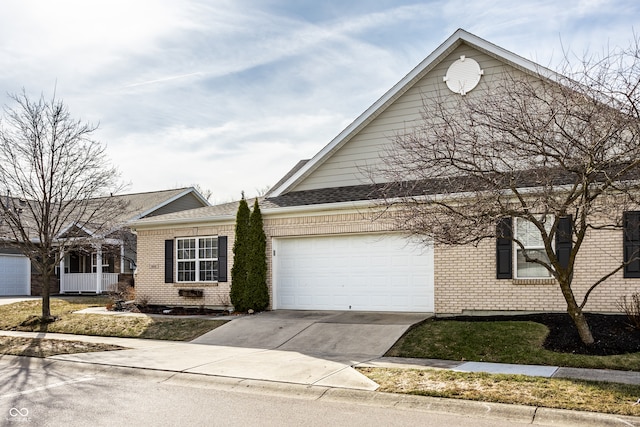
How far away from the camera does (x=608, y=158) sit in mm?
9523

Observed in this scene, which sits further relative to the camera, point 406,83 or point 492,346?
point 406,83

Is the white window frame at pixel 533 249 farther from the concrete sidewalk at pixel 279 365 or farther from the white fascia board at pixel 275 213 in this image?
the concrete sidewalk at pixel 279 365

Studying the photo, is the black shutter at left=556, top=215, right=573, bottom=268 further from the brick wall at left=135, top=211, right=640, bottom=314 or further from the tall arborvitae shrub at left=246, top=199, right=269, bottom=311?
the tall arborvitae shrub at left=246, top=199, right=269, bottom=311

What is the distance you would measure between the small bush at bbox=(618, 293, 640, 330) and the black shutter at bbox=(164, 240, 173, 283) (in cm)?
1306

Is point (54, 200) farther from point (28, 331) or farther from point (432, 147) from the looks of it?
point (432, 147)

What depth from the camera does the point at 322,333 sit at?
13570 mm

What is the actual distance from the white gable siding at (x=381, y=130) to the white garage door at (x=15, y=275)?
18.9 m

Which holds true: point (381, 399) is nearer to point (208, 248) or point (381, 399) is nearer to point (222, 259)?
point (222, 259)

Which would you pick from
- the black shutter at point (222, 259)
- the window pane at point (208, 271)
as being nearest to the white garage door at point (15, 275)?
the window pane at point (208, 271)

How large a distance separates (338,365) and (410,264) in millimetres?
5769

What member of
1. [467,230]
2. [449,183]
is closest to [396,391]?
[467,230]

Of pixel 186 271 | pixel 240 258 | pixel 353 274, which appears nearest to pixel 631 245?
pixel 353 274

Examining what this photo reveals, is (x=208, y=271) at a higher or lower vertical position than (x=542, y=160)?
lower

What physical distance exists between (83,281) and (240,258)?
48.6 ft
